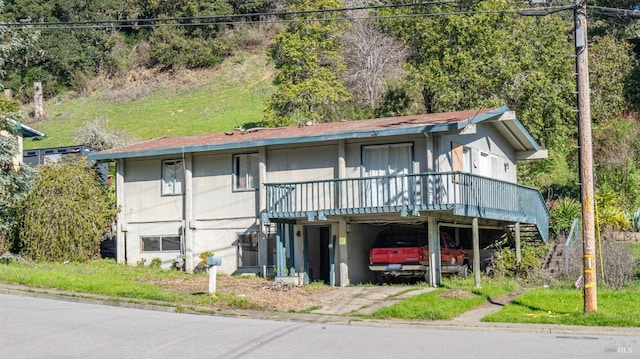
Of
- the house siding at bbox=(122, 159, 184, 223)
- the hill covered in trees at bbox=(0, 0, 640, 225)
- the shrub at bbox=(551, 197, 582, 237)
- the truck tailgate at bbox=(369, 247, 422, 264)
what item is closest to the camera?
the truck tailgate at bbox=(369, 247, 422, 264)

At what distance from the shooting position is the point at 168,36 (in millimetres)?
79312

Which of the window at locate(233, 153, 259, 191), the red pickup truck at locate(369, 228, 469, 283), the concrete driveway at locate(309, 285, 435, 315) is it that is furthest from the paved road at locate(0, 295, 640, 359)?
the window at locate(233, 153, 259, 191)

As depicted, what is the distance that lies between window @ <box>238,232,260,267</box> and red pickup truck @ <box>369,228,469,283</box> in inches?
165

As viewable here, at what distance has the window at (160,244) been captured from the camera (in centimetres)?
3016

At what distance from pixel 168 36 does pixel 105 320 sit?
6478 centimetres

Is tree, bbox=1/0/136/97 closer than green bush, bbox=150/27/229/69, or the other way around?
green bush, bbox=150/27/229/69

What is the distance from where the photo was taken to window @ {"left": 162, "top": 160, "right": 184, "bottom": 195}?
3034 centimetres

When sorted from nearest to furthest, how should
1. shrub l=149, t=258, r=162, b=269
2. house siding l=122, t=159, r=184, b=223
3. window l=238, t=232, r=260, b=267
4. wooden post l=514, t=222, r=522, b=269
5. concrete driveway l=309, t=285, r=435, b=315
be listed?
concrete driveway l=309, t=285, r=435, b=315 → wooden post l=514, t=222, r=522, b=269 → window l=238, t=232, r=260, b=267 → shrub l=149, t=258, r=162, b=269 → house siding l=122, t=159, r=184, b=223

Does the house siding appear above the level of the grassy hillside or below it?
below

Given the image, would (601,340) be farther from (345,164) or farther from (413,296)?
(345,164)

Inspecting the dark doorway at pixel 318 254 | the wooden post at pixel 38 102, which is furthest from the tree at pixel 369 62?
the wooden post at pixel 38 102

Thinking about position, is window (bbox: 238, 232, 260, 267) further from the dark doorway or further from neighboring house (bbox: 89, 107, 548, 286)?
the dark doorway

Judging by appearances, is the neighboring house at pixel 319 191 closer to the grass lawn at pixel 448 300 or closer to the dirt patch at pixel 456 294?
the grass lawn at pixel 448 300

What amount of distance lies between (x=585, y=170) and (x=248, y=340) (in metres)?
8.04
